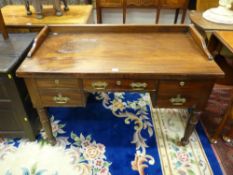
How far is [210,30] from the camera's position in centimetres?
154

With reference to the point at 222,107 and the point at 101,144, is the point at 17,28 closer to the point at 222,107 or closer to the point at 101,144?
the point at 101,144

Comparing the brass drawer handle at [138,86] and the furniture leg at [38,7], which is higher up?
the furniture leg at [38,7]

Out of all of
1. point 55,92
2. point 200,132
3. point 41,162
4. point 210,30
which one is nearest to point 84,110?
point 41,162

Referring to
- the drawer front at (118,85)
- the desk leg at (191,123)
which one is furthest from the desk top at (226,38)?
the drawer front at (118,85)

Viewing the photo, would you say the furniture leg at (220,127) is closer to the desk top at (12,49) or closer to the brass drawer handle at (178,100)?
the brass drawer handle at (178,100)

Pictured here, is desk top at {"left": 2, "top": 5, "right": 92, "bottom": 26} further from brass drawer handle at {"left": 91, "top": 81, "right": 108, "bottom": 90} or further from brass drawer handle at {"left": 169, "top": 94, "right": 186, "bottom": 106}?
brass drawer handle at {"left": 169, "top": 94, "right": 186, "bottom": 106}

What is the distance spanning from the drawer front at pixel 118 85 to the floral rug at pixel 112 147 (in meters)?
0.56

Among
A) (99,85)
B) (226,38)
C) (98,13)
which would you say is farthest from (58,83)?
(98,13)

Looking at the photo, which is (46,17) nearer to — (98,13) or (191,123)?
(98,13)

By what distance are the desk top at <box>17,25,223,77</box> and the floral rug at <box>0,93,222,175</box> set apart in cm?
68

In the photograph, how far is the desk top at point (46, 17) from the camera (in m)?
1.60

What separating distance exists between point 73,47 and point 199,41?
0.78 m

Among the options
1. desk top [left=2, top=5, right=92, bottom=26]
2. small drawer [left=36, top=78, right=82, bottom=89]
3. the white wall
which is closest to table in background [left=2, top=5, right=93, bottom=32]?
desk top [left=2, top=5, right=92, bottom=26]

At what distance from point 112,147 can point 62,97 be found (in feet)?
1.90
